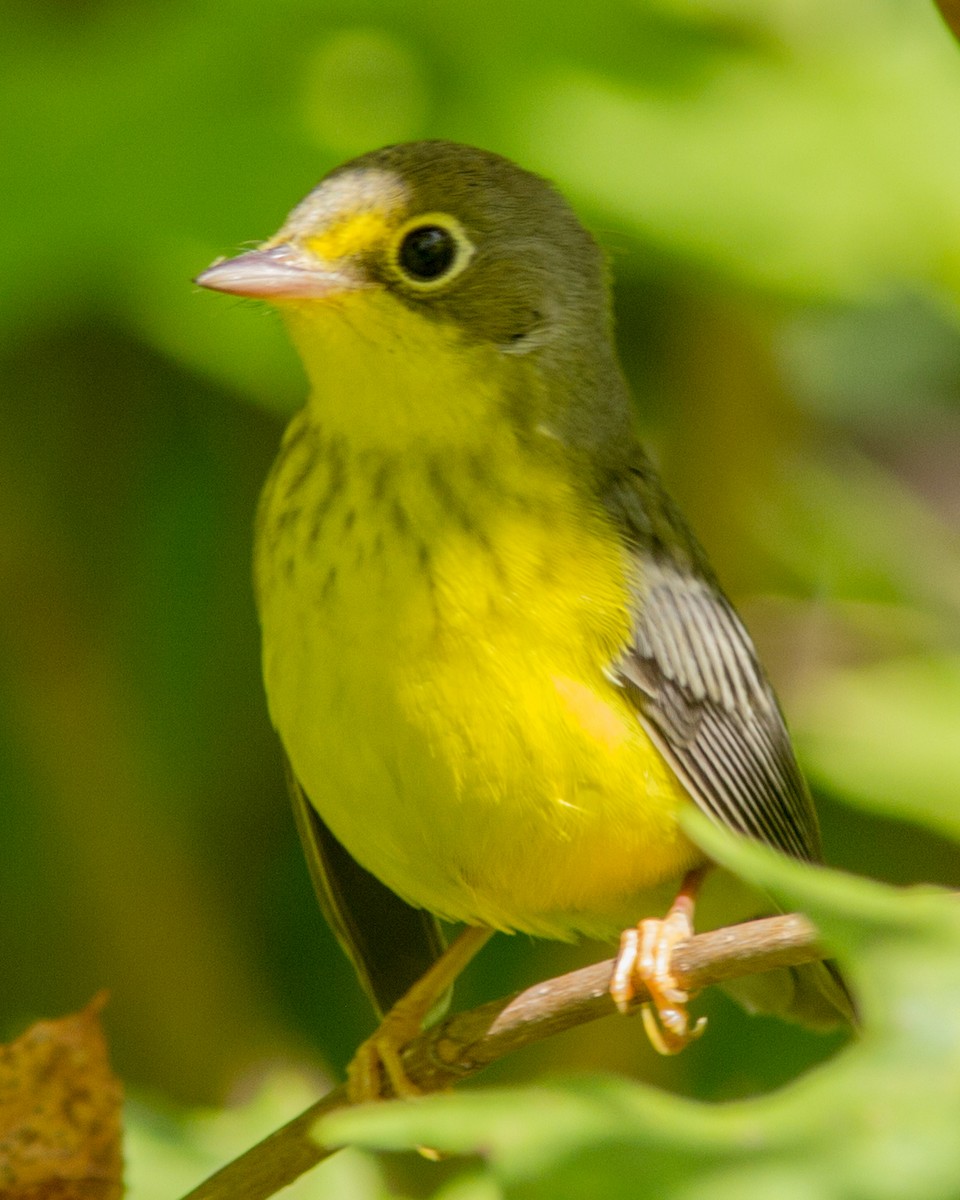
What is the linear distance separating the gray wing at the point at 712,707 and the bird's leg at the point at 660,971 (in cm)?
21

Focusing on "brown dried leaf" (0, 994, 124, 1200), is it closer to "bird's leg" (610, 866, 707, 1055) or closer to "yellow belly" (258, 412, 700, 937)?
"yellow belly" (258, 412, 700, 937)

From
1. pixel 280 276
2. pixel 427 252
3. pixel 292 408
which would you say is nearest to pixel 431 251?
pixel 427 252

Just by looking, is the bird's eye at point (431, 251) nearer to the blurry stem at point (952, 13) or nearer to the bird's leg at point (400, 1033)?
the blurry stem at point (952, 13)

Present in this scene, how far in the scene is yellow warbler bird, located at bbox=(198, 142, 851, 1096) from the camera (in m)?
2.95

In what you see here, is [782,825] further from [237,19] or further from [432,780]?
[237,19]

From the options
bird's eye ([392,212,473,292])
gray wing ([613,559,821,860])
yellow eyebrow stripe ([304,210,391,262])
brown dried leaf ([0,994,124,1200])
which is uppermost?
yellow eyebrow stripe ([304,210,391,262])

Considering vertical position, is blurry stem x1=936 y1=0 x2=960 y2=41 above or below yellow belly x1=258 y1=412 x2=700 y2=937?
above

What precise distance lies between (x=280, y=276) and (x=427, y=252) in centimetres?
32

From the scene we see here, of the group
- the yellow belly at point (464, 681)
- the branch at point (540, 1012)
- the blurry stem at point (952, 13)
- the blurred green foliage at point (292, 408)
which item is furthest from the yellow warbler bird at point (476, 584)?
the blurry stem at point (952, 13)

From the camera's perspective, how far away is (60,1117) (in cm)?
257

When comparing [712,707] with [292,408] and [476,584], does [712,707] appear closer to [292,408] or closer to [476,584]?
[476,584]

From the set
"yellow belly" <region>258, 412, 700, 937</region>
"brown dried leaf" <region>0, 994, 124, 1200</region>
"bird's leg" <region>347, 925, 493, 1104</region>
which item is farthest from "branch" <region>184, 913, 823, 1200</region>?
"bird's leg" <region>347, 925, 493, 1104</region>

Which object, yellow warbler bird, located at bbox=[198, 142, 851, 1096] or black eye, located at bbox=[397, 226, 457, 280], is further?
black eye, located at bbox=[397, 226, 457, 280]

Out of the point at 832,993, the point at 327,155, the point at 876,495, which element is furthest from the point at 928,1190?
the point at 876,495
